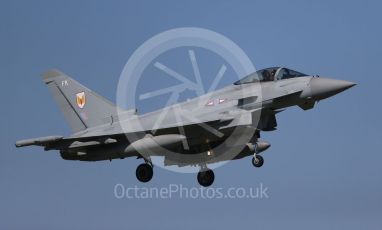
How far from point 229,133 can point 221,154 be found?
59.4 inches

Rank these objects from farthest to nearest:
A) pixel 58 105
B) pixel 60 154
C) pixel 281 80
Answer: pixel 58 105
pixel 60 154
pixel 281 80

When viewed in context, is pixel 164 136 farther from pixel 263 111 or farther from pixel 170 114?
pixel 263 111

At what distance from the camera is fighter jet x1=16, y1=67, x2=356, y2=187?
22.4 m

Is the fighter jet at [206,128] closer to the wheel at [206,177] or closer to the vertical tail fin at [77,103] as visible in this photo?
the wheel at [206,177]

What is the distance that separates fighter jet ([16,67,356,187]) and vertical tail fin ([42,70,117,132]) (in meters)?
0.53

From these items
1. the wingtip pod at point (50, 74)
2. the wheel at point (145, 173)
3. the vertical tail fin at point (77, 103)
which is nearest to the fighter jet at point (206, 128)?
the wheel at point (145, 173)

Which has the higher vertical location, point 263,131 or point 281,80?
point 281,80

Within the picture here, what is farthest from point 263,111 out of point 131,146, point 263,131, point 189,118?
point 131,146

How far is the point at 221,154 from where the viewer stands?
24125 mm

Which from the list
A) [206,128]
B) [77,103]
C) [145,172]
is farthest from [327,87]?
[77,103]

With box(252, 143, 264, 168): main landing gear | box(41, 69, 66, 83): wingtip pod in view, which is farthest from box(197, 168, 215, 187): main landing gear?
box(41, 69, 66, 83): wingtip pod

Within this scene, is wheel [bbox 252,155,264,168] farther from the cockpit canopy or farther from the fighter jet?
the cockpit canopy

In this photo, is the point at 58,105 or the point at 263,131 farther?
the point at 58,105

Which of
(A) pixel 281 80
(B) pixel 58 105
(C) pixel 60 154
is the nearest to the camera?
(A) pixel 281 80
